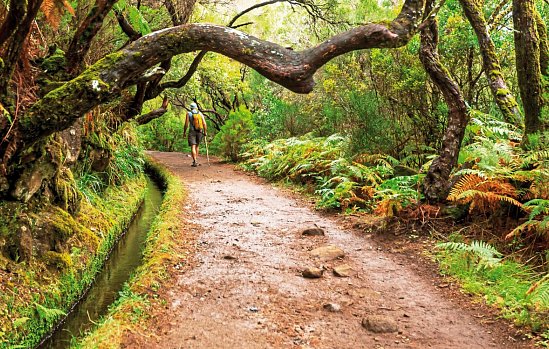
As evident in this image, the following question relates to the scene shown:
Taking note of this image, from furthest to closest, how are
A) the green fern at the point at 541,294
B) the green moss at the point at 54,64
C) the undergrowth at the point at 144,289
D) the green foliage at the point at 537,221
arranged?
the green moss at the point at 54,64
the green foliage at the point at 537,221
the undergrowth at the point at 144,289
the green fern at the point at 541,294

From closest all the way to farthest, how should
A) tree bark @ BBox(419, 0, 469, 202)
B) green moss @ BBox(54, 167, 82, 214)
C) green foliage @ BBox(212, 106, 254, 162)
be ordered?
green moss @ BBox(54, 167, 82, 214) < tree bark @ BBox(419, 0, 469, 202) < green foliage @ BBox(212, 106, 254, 162)

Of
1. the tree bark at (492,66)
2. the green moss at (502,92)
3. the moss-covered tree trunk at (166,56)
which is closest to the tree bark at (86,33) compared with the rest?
the moss-covered tree trunk at (166,56)

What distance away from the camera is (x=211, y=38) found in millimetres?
4902

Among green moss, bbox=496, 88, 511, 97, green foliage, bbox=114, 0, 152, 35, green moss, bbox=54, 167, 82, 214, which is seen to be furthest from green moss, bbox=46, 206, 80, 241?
green moss, bbox=496, 88, 511, 97

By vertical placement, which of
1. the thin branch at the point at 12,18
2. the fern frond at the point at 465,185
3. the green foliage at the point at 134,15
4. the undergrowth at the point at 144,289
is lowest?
the undergrowth at the point at 144,289

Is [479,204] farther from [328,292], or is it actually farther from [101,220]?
[101,220]

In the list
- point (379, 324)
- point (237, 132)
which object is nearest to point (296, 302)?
point (379, 324)

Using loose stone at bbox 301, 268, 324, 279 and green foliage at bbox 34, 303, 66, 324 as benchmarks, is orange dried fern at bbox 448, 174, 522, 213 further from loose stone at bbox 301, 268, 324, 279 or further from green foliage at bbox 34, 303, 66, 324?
green foliage at bbox 34, 303, 66, 324

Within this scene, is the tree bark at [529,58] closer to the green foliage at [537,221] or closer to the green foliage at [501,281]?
the green foliage at [537,221]

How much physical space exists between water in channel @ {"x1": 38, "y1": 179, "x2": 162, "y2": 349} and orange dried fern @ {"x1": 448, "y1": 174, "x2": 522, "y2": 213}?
15.2 ft

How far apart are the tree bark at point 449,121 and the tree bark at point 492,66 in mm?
803

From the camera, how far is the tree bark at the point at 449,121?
6.36m

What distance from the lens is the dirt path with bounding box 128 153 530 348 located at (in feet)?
12.2

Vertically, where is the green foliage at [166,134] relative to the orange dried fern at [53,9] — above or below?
below
